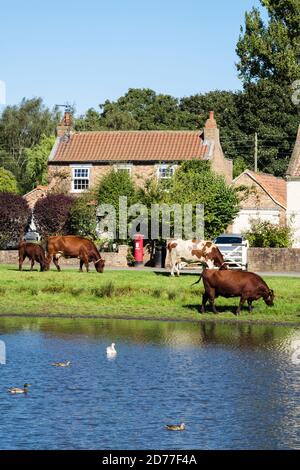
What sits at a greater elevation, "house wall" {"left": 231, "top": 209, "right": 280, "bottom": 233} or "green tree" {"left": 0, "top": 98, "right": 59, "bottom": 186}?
"green tree" {"left": 0, "top": 98, "right": 59, "bottom": 186}

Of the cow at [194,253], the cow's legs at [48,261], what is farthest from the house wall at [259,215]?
the cow's legs at [48,261]

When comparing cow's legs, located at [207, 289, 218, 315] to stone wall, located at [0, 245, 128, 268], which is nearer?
cow's legs, located at [207, 289, 218, 315]

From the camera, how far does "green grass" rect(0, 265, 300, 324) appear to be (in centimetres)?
4331

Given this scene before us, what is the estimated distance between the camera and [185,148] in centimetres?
7931

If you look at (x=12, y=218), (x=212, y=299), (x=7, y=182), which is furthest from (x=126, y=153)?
(x=212, y=299)

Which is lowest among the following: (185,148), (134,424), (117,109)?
(134,424)

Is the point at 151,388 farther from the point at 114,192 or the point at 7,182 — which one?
the point at 7,182

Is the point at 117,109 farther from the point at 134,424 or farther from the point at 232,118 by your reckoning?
the point at 134,424

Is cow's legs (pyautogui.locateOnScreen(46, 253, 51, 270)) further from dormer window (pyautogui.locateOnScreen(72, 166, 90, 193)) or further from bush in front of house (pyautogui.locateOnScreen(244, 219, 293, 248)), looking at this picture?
dormer window (pyautogui.locateOnScreen(72, 166, 90, 193))

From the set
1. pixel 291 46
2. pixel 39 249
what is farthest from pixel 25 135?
pixel 39 249

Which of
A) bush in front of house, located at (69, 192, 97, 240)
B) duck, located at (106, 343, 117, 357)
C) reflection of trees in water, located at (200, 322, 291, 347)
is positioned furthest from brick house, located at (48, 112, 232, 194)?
duck, located at (106, 343, 117, 357)

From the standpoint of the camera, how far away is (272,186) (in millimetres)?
91750

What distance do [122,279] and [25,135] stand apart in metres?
83.6

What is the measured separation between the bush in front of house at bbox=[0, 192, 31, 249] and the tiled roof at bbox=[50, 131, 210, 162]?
1089 cm
